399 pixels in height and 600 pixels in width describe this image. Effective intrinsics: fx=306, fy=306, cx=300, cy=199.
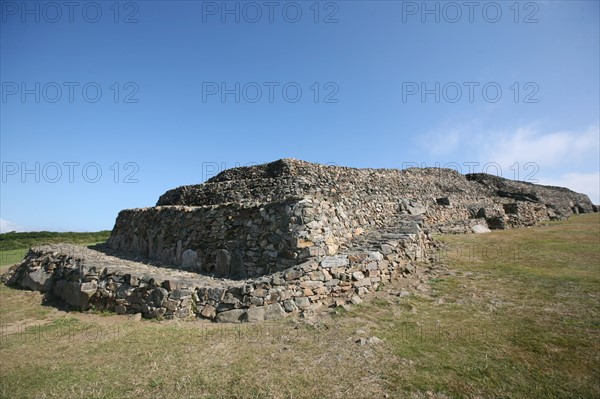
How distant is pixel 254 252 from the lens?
33.5 ft

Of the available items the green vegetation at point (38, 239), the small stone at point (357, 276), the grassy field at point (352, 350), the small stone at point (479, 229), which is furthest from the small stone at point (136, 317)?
the green vegetation at point (38, 239)

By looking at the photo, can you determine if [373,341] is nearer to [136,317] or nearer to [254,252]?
[254,252]

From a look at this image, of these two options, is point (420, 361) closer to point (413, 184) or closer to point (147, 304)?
point (147, 304)

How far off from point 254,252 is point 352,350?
5.24 metres

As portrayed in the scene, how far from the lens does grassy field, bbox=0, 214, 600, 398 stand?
4.64m

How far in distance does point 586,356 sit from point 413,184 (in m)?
17.6

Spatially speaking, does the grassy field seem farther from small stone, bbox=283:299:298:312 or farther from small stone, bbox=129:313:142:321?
small stone, bbox=283:299:298:312

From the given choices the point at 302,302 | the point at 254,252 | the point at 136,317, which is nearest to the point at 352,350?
the point at 302,302

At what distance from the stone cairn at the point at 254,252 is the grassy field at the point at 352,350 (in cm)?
69

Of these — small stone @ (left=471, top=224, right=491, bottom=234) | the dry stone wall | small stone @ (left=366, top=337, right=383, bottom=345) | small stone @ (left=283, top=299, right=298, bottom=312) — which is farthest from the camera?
small stone @ (left=471, top=224, right=491, bottom=234)

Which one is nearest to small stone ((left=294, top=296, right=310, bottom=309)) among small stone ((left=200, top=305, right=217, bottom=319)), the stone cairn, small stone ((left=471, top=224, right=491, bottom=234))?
the stone cairn

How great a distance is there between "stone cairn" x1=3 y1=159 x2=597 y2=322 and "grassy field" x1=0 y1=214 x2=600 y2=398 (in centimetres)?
69

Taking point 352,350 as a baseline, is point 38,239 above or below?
above

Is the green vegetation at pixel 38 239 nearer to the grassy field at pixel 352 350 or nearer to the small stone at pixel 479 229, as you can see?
the grassy field at pixel 352 350
